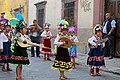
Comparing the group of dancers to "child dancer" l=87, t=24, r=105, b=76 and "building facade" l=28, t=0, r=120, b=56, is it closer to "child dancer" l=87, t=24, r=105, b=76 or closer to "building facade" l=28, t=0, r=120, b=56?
"child dancer" l=87, t=24, r=105, b=76

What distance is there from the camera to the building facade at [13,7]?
83.0ft

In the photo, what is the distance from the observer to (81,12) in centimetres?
1583

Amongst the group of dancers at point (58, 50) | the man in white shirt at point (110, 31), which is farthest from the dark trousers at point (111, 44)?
the group of dancers at point (58, 50)

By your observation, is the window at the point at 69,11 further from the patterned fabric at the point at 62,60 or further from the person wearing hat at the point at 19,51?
the person wearing hat at the point at 19,51

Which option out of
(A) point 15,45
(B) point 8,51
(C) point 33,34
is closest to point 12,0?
(C) point 33,34

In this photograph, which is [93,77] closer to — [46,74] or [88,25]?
[46,74]

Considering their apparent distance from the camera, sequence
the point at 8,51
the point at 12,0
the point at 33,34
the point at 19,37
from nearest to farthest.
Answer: the point at 19,37 < the point at 8,51 < the point at 33,34 < the point at 12,0

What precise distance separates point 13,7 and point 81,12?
46.3ft

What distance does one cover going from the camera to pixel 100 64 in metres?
→ 9.08

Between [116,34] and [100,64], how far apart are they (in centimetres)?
450

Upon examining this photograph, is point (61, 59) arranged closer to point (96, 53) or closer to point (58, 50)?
point (58, 50)

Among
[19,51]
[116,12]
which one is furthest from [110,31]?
[19,51]

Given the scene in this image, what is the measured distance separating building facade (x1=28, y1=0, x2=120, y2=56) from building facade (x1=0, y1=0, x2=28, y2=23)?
3903mm

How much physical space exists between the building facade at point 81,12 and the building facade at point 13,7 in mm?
3903
